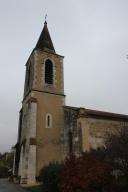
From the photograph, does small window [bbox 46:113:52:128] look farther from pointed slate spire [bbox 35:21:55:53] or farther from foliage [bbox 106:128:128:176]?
foliage [bbox 106:128:128:176]

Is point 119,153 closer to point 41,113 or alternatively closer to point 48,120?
point 48,120

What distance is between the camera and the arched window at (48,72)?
2890 cm

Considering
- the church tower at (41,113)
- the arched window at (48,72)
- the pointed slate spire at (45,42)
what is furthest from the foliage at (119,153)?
the pointed slate spire at (45,42)

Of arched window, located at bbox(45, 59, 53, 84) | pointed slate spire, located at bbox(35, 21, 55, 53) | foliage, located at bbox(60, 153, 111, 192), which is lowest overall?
foliage, located at bbox(60, 153, 111, 192)

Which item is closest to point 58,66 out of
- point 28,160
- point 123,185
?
point 28,160

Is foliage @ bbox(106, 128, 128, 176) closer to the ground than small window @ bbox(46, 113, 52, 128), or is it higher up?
closer to the ground

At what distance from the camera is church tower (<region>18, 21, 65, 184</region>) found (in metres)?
23.7

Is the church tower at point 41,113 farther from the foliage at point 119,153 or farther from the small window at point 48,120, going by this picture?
the foliage at point 119,153

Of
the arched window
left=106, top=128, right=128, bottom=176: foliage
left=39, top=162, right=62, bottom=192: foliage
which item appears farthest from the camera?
the arched window

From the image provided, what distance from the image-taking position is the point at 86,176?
13656 mm

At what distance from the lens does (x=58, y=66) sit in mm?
30328

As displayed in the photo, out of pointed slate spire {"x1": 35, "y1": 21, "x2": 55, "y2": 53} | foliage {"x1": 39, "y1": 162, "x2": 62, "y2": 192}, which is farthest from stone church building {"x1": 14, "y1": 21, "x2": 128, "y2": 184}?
foliage {"x1": 39, "y1": 162, "x2": 62, "y2": 192}

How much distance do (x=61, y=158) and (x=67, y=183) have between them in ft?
36.8

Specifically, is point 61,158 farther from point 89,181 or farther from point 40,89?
point 89,181
